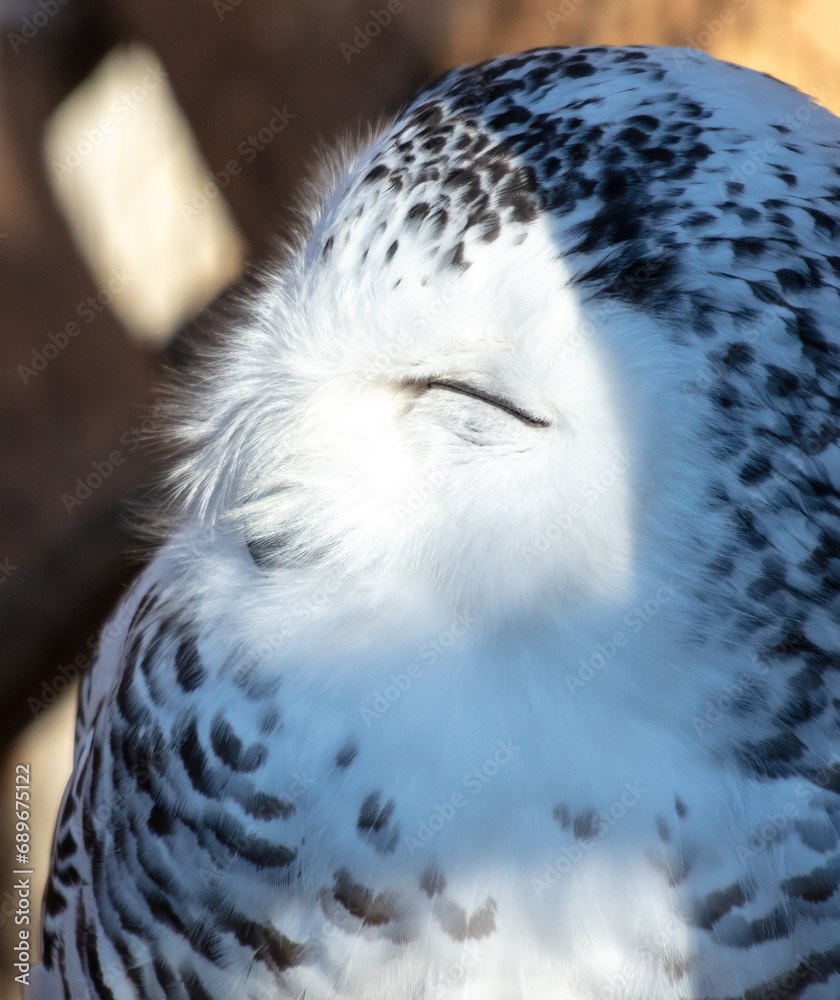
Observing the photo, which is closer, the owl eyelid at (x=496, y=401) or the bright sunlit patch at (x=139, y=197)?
the owl eyelid at (x=496, y=401)

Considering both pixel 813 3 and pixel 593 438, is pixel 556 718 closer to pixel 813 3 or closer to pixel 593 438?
pixel 593 438

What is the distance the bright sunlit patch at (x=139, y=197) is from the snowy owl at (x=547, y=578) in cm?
102

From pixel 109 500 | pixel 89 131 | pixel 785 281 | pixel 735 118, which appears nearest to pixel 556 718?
pixel 785 281

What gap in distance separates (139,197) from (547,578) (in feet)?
4.44

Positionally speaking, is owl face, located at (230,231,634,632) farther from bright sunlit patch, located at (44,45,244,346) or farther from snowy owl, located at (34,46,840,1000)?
bright sunlit patch, located at (44,45,244,346)

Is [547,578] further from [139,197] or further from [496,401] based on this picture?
[139,197]

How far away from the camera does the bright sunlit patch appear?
1604mm

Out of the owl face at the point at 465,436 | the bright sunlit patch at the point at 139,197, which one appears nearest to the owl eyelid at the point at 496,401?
the owl face at the point at 465,436

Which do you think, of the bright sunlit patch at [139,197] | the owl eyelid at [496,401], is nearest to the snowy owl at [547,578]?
the owl eyelid at [496,401]

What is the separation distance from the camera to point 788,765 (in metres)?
0.69

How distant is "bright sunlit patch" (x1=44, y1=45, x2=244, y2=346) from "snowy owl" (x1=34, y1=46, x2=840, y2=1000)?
1.02 m

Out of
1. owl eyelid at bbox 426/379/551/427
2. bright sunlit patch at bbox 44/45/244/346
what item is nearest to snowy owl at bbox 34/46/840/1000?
owl eyelid at bbox 426/379/551/427

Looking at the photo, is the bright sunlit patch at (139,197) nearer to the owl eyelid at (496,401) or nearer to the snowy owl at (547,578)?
the snowy owl at (547,578)

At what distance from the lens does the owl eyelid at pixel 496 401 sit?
0.69 m
